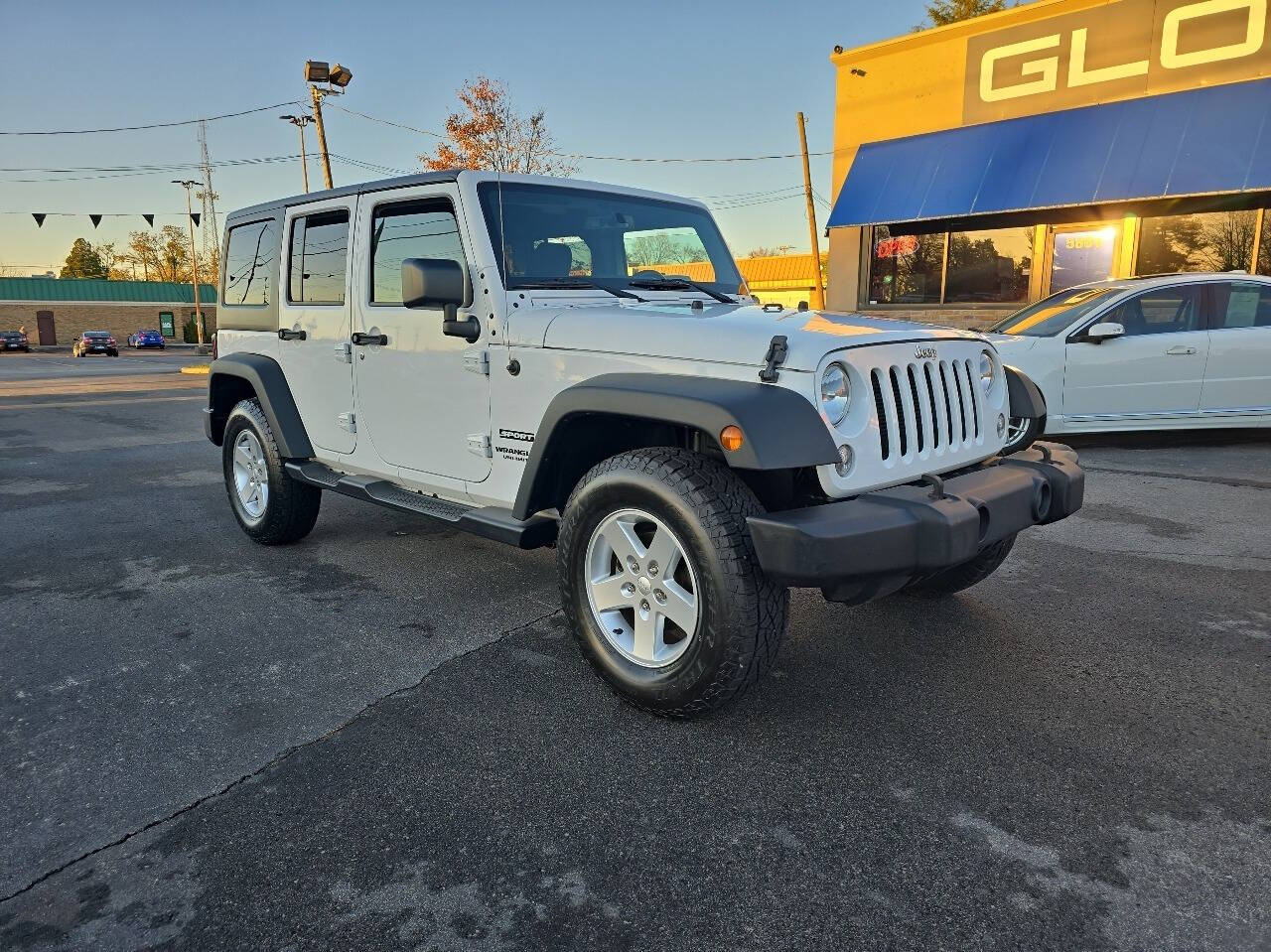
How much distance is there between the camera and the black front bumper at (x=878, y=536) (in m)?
2.49

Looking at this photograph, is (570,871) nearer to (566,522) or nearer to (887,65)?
(566,522)

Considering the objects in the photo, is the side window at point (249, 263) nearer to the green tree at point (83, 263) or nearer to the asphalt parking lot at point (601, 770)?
the asphalt parking lot at point (601, 770)

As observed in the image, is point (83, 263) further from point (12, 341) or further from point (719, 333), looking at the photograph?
point (719, 333)

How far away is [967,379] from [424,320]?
237 cm

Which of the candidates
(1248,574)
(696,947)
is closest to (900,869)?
(696,947)

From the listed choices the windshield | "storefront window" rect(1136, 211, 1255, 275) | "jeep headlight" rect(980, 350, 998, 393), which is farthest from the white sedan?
"storefront window" rect(1136, 211, 1255, 275)

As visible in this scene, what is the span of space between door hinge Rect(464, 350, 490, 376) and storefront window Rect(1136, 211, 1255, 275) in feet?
46.4

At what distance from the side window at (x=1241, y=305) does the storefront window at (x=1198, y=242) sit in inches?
247

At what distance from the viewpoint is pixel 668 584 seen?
9.62 feet

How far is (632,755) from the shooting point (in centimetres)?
278

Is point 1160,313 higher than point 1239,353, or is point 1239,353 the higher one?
point 1160,313

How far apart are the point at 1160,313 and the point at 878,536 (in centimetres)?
748

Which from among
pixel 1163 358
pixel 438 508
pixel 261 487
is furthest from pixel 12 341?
pixel 1163 358

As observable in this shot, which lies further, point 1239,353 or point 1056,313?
point 1056,313
